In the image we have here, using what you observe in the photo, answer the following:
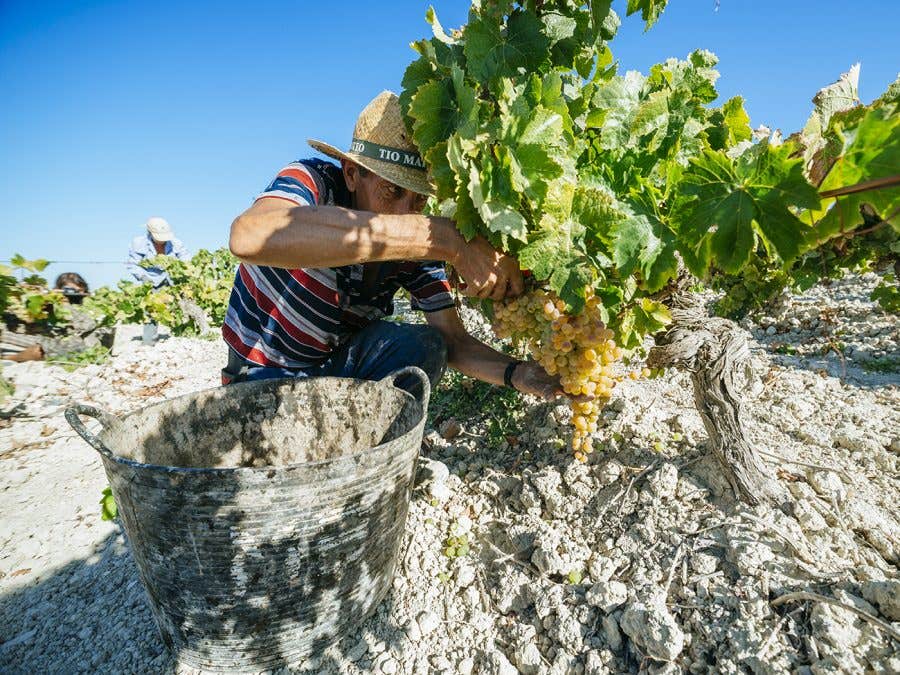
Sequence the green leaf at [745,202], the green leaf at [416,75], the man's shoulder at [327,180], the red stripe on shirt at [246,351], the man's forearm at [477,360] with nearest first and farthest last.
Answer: the green leaf at [745,202], the green leaf at [416,75], the man's shoulder at [327,180], the man's forearm at [477,360], the red stripe on shirt at [246,351]

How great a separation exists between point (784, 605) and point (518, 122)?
2.07 m

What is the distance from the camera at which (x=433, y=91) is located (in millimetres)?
1797

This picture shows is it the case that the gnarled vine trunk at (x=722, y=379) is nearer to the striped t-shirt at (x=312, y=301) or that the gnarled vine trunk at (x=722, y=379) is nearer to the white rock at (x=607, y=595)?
the white rock at (x=607, y=595)

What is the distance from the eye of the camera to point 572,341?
2.05 meters

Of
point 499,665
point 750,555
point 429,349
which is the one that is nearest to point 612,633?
point 499,665

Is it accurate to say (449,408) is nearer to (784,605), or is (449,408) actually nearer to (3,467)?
(784,605)

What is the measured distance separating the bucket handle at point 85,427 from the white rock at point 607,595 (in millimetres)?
2007

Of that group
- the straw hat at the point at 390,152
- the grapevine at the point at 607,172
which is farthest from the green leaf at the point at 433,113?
the straw hat at the point at 390,152

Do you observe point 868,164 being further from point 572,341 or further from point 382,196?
point 382,196

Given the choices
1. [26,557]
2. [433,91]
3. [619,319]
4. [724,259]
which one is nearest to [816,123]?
[724,259]

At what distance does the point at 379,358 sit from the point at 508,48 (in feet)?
6.66

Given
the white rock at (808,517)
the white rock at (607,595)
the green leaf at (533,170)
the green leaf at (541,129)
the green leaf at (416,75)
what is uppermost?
the green leaf at (416,75)

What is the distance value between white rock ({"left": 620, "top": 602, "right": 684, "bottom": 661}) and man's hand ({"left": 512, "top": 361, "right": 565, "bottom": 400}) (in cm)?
→ 105

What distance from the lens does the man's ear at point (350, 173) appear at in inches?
106
